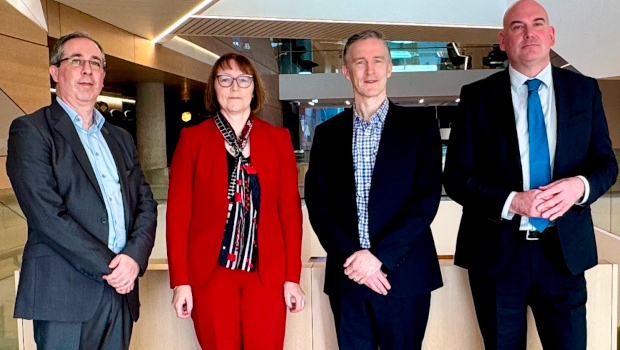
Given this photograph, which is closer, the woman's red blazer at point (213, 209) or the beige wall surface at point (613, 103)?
the woman's red blazer at point (213, 209)

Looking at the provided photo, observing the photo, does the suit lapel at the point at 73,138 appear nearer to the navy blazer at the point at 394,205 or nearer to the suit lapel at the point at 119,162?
the suit lapel at the point at 119,162

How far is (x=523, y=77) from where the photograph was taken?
2109mm

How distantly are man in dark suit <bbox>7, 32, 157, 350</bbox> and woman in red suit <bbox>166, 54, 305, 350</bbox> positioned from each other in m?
0.19

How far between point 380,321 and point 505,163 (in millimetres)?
817

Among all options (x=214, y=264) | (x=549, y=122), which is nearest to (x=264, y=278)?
(x=214, y=264)

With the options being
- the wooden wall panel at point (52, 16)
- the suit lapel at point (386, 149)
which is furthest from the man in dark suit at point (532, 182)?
the wooden wall panel at point (52, 16)

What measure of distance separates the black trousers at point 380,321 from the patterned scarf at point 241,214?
1.40 ft

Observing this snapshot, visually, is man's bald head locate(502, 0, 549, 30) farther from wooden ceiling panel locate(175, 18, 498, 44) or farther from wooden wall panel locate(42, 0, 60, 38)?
wooden ceiling panel locate(175, 18, 498, 44)

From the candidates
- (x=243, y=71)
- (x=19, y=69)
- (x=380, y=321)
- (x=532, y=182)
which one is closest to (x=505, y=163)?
(x=532, y=182)

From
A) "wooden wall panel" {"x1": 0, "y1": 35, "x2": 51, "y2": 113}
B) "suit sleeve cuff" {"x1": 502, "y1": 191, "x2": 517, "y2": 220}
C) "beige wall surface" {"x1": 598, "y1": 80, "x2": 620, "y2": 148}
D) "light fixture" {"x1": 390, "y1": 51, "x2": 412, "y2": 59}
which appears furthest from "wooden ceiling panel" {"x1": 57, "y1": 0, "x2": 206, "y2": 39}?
"beige wall surface" {"x1": 598, "y1": 80, "x2": 620, "y2": 148}

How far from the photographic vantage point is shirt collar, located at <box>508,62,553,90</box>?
2.09m

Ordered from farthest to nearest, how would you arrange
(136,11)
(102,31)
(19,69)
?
(102,31) < (136,11) < (19,69)

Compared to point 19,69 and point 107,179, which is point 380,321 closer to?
point 107,179

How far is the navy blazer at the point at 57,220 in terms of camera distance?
1819 millimetres
